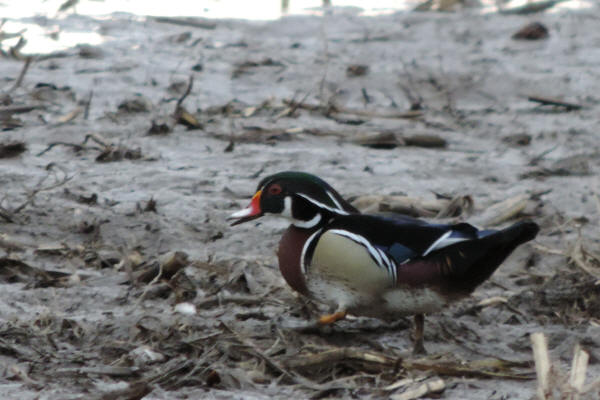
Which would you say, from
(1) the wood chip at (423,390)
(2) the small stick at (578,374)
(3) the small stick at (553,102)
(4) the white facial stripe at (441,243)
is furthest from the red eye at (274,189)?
(3) the small stick at (553,102)

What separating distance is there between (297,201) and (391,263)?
0.45 metres

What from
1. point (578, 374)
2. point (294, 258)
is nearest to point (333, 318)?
point (294, 258)

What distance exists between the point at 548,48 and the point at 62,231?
17.3 feet

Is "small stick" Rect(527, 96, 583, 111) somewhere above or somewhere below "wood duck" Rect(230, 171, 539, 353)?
below

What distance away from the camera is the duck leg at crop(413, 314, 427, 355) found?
4051mm

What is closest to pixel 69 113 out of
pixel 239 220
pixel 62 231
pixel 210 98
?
pixel 210 98

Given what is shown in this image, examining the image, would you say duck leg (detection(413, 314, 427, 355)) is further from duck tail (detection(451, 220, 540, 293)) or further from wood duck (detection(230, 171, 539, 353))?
duck tail (detection(451, 220, 540, 293))

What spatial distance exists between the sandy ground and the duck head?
423 millimetres

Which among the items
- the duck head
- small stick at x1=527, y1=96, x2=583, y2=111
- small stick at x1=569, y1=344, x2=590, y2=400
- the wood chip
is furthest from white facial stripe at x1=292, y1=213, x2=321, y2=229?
small stick at x1=527, y1=96, x2=583, y2=111

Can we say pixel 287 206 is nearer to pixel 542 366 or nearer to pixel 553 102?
pixel 542 366

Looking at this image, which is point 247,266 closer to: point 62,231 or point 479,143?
point 62,231

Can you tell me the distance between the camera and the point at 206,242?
521 centimetres

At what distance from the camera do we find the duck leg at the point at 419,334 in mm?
4051

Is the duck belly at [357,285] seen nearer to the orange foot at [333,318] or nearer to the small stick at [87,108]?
the orange foot at [333,318]
